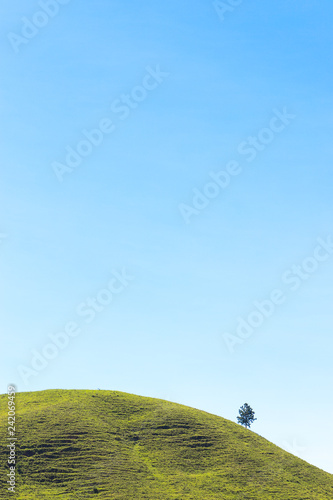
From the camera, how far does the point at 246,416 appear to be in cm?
12338

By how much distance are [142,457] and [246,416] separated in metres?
42.0

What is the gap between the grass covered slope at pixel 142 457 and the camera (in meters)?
79.1

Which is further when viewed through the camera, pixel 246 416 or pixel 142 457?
pixel 246 416

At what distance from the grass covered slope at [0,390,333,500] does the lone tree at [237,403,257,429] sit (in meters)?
15.7

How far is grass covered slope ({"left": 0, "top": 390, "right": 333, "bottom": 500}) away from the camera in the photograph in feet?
260

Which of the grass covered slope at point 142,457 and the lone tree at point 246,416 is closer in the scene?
the grass covered slope at point 142,457

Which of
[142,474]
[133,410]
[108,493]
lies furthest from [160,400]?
A: [108,493]

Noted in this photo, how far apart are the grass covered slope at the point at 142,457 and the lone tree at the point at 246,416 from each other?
15.7 m

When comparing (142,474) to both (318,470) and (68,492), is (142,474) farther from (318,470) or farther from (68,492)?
(318,470)

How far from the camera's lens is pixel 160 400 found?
377 ft

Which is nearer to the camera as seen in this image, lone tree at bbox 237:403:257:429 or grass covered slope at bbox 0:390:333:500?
grass covered slope at bbox 0:390:333:500

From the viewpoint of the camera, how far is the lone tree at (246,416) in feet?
403

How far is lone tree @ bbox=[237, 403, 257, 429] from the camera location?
123 m

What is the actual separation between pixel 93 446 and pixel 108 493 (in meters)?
13.3
